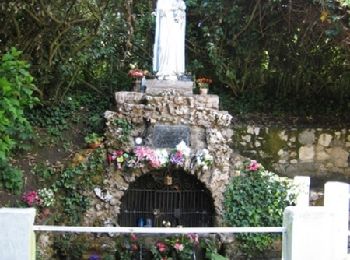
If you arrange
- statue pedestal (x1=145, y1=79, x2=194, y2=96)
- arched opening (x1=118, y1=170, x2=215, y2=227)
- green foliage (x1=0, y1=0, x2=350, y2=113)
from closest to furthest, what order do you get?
arched opening (x1=118, y1=170, x2=215, y2=227), statue pedestal (x1=145, y1=79, x2=194, y2=96), green foliage (x1=0, y1=0, x2=350, y2=113)

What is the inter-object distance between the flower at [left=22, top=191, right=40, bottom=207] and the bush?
2.69 meters

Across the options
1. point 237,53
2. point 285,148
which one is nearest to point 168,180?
point 285,148

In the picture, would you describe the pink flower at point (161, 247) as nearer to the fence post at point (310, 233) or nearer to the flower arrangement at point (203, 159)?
the flower arrangement at point (203, 159)

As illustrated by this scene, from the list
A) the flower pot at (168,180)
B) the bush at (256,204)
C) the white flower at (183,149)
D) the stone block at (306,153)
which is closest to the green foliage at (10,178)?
the flower pot at (168,180)

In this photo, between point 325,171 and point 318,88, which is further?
point 318,88

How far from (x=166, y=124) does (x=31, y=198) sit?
220 cm

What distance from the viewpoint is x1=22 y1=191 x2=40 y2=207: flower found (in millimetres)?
7719

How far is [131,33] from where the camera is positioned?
35.3 feet

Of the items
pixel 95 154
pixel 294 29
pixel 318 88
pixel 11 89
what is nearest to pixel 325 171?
pixel 318 88

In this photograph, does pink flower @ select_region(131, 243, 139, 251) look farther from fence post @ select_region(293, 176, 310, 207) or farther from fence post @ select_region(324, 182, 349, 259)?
fence post @ select_region(324, 182, 349, 259)

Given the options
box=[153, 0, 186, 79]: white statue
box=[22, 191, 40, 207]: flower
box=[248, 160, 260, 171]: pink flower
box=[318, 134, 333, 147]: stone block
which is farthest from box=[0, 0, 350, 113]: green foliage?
box=[248, 160, 260, 171]: pink flower

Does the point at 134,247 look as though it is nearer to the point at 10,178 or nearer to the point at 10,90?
the point at 10,178

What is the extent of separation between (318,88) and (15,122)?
629cm

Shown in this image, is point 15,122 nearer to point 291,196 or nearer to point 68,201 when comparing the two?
point 68,201
